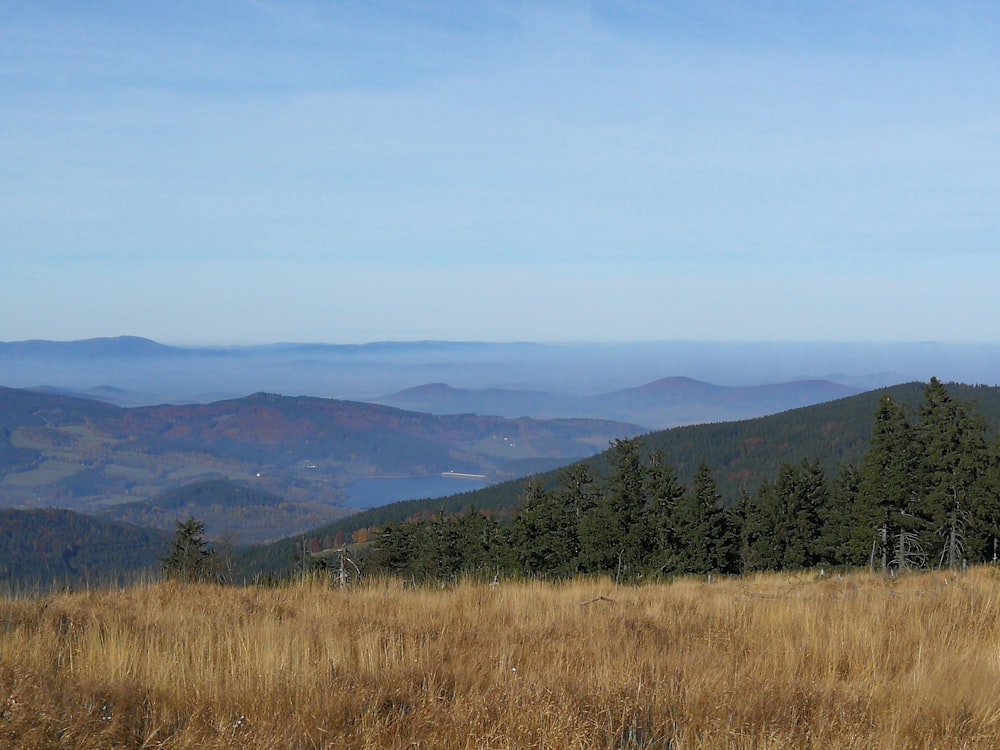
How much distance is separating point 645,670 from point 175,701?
2717 mm

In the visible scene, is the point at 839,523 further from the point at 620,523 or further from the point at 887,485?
the point at 620,523

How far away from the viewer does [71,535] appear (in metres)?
149

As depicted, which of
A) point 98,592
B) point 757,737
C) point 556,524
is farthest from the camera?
point 556,524

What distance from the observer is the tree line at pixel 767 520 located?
3944cm

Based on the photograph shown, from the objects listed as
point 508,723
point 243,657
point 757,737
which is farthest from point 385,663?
point 757,737

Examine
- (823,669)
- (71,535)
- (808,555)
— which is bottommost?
(71,535)

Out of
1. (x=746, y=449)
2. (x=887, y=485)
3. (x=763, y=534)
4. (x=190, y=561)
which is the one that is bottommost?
(x=746, y=449)

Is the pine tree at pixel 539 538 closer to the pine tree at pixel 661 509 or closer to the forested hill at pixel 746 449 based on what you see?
the pine tree at pixel 661 509

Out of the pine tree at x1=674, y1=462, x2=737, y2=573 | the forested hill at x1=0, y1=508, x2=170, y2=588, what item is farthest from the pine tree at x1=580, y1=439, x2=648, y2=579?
the forested hill at x1=0, y1=508, x2=170, y2=588

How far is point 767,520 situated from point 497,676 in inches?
2194

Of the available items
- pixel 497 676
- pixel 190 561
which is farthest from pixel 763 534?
pixel 497 676

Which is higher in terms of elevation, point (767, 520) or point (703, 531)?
point (703, 531)

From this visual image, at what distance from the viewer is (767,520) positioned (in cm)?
5562

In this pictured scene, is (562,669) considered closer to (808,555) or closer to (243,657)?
(243,657)
